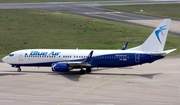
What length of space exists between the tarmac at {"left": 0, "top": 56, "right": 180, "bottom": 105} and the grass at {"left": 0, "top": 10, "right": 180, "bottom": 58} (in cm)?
2135

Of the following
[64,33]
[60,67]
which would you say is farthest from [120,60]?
[64,33]

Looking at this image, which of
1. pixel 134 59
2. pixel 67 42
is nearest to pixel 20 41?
pixel 67 42

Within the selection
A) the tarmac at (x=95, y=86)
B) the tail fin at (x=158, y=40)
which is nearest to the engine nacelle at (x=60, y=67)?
the tarmac at (x=95, y=86)

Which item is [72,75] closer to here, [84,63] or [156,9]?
[84,63]

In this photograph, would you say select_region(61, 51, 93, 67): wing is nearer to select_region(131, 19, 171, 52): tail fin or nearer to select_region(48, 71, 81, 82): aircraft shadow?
select_region(48, 71, 81, 82): aircraft shadow

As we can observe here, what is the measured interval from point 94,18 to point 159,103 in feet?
259

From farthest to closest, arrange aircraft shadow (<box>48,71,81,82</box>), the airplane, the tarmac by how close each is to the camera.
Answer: the airplane
aircraft shadow (<box>48,71,81,82</box>)
the tarmac

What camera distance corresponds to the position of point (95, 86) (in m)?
51.0

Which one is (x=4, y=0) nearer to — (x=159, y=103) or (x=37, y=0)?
(x=37, y=0)

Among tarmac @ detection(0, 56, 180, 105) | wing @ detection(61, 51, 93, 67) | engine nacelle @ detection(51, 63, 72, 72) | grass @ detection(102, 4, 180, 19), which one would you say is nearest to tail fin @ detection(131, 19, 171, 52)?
tarmac @ detection(0, 56, 180, 105)

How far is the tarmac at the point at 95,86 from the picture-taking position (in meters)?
43.2

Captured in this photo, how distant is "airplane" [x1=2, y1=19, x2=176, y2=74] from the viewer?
190ft

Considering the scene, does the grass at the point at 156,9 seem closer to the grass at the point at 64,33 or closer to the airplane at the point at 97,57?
the grass at the point at 64,33

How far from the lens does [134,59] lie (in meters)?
58.1
